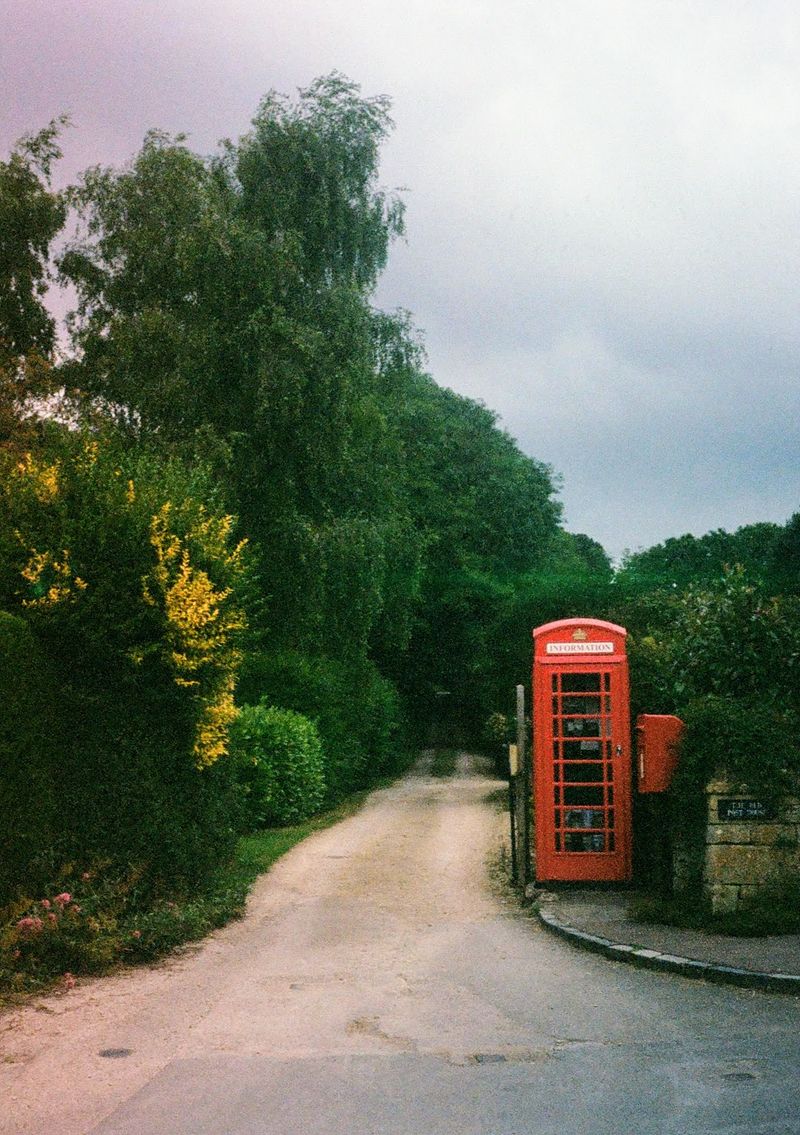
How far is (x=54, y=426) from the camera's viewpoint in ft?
46.4

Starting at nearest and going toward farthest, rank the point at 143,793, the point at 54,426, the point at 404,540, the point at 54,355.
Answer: the point at 143,793
the point at 54,426
the point at 404,540
the point at 54,355

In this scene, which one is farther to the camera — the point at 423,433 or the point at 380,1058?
the point at 423,433

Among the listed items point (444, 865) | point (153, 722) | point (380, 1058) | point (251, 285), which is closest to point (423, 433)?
point (251, 285)

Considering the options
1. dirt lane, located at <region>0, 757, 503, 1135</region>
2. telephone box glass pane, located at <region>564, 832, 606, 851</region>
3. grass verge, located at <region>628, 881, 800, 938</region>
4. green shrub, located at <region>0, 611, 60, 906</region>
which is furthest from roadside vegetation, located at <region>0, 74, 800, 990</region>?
telephone box glass pane, located at <region>564, 832, 606, 851</region>

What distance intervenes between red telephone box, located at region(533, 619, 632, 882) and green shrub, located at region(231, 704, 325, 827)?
7.25m

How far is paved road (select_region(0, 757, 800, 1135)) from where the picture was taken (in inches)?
218

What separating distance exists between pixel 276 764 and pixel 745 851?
11169 mm

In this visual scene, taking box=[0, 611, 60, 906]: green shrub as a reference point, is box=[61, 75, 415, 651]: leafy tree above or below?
above

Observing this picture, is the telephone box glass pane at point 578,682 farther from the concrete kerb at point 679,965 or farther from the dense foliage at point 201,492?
the dense foliage at point 201,492

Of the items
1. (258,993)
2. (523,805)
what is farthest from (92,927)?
(523,805)

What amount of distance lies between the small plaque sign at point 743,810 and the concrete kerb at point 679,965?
1.57 m

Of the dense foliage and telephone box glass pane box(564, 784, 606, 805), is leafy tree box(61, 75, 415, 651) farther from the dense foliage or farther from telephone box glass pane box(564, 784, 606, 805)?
telephone box glass pane box(564, 784, 606, 805)

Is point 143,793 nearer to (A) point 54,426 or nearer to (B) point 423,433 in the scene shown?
(A) point 54,426

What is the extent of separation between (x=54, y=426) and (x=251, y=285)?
970cm
